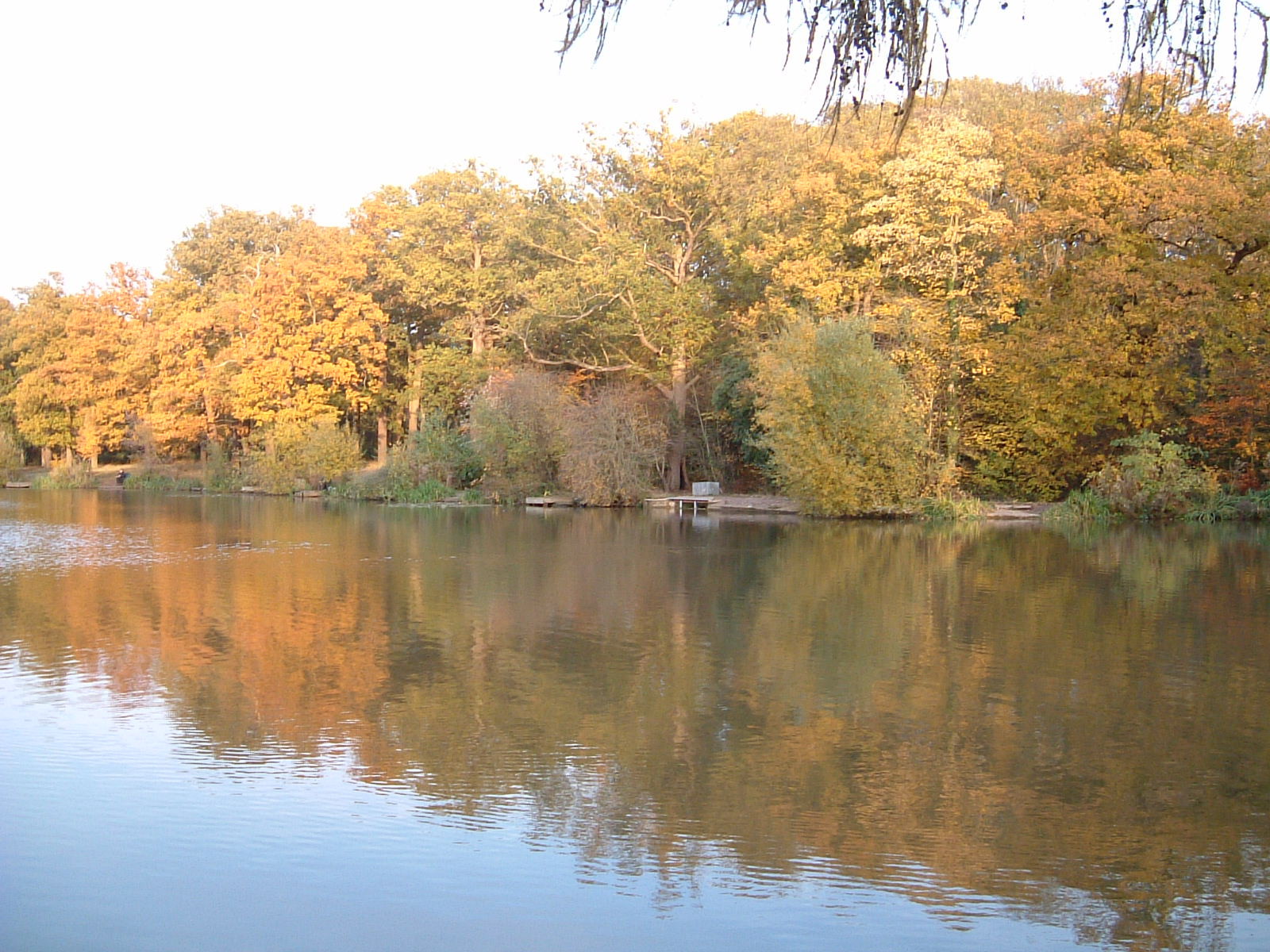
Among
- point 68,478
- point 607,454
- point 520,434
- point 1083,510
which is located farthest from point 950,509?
point 68,478

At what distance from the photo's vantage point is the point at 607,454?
30172mm

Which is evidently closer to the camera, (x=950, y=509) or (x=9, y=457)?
(x=950, y=509)

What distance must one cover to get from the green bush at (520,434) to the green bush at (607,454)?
0.94 m

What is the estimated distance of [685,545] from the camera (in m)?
20.1

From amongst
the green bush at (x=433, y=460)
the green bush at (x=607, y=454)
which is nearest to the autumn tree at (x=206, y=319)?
the green bush at (x=433, y=460)

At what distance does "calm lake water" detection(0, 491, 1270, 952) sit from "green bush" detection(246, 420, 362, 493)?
2337 centimetres

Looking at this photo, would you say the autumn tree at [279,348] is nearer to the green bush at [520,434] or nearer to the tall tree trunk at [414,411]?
the tall tree trunk at [414,411]

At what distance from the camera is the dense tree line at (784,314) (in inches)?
1001

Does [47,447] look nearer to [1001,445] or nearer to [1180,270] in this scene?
[1001,445]

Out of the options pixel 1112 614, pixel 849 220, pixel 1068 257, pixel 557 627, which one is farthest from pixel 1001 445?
pixel 557 627

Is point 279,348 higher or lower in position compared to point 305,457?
higher

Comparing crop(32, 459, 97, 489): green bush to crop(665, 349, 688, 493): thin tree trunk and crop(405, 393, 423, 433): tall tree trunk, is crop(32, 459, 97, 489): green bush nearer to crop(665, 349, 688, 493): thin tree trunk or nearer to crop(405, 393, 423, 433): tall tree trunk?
crop(405, 393, 423, 433): tall tree trunk

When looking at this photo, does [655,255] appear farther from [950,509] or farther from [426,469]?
[950,509]

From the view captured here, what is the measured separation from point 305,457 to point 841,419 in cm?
1879
